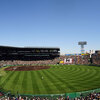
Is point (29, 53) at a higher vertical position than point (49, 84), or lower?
higher

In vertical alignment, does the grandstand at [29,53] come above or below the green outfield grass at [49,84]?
above

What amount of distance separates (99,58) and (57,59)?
37405 millimetres

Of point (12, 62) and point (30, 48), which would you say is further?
point (30, 48)

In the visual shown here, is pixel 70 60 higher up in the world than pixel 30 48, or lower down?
lower down

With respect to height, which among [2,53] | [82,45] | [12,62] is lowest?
[12,62]

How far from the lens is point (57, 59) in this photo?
4058 inches

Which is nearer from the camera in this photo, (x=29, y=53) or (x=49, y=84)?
(x=49, y=84)

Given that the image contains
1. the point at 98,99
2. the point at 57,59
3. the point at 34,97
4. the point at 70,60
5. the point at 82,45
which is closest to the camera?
the point at 98,99

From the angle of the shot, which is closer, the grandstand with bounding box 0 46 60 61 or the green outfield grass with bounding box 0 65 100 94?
the green outfield grass with bounding box 0 65 100 94

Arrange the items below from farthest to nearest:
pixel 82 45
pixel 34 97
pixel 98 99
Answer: pixel 82 45, pixel 34 97, pixel 98 99

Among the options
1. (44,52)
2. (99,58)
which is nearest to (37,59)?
(44,52)

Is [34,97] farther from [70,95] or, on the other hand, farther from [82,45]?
[82,45]

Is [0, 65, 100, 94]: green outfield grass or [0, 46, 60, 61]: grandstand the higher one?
[0, 46, 60, 61]: grandstand

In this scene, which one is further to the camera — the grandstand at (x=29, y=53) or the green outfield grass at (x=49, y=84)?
the grandstand at (x=29, y=53)
